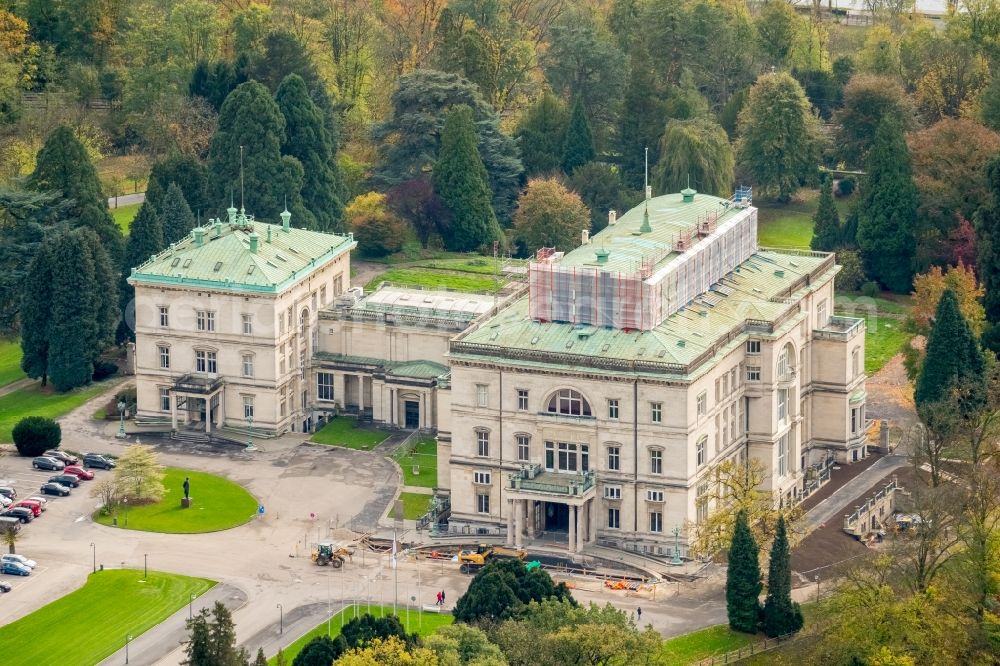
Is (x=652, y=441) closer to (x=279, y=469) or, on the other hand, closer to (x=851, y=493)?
(x=851, y=493)

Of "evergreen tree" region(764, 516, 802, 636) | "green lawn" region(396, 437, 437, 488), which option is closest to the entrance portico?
"green lawn" region(396, 437, 437, 488)

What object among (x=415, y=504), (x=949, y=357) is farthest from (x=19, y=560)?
(x=949, y=357)

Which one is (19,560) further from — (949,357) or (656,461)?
(949,357)

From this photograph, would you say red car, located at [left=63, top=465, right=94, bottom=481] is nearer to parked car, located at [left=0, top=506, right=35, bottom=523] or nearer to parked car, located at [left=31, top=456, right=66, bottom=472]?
parked car, located at [left=31, top=456, right=66, bottom=472]

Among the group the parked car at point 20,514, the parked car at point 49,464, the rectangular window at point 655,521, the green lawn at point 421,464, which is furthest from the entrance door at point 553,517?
the parked car at point 49,464

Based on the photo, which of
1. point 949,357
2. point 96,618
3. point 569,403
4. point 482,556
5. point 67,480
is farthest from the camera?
point 949,357

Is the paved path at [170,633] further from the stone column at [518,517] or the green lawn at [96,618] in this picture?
the stone column at [518,517]
